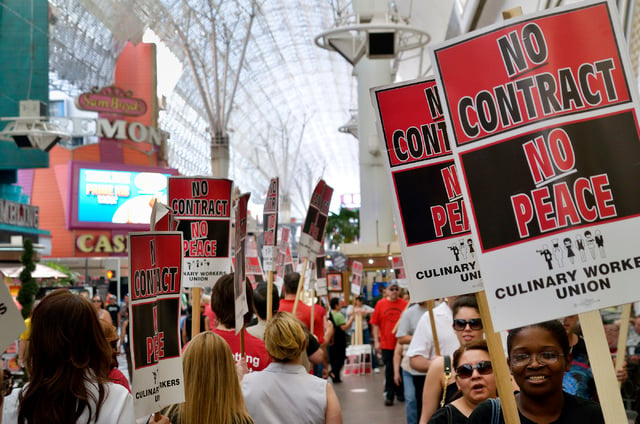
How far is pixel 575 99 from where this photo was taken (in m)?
2.75

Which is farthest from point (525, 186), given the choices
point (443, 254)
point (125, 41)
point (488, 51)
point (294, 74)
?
point (294, 74)

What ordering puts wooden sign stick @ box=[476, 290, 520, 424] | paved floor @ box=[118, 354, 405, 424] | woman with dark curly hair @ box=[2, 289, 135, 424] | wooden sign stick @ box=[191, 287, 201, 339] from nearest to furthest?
1. wooden sign stick @ box=[476, 290, 520, 424]
2. woman with dark curly hair @ box=[2, 289, 135, 424]
3. wooden sign stick @ box=[191, 287, 201, 339]
4. paved floor @ box=[118, 354, 405, 424]

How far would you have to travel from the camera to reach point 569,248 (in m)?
2.66

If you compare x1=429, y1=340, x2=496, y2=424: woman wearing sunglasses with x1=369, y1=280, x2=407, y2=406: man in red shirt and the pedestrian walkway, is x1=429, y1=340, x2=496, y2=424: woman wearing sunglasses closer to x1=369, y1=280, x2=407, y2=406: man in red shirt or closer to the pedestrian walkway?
the pedestrian walkway

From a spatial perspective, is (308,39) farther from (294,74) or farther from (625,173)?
(625,173)

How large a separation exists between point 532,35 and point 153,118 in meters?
45.5

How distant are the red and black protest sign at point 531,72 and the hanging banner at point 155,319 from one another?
5.20 ft

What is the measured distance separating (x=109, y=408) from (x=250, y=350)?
257 centimetres

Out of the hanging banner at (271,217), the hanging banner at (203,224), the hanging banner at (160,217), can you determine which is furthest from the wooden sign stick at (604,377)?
the hanging banner at (271,217)

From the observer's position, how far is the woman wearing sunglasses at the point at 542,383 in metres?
2.92

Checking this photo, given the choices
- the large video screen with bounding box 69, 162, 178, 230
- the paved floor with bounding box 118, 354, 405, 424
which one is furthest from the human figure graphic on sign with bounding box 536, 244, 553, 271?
the large video screen with bounding box 69, 162, 178, 230

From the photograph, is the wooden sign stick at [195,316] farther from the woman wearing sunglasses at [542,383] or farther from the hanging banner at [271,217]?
the hanging banner at [271,217]

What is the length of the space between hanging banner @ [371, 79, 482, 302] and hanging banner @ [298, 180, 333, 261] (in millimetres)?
5326

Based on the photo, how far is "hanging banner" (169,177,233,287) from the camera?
623 cm
